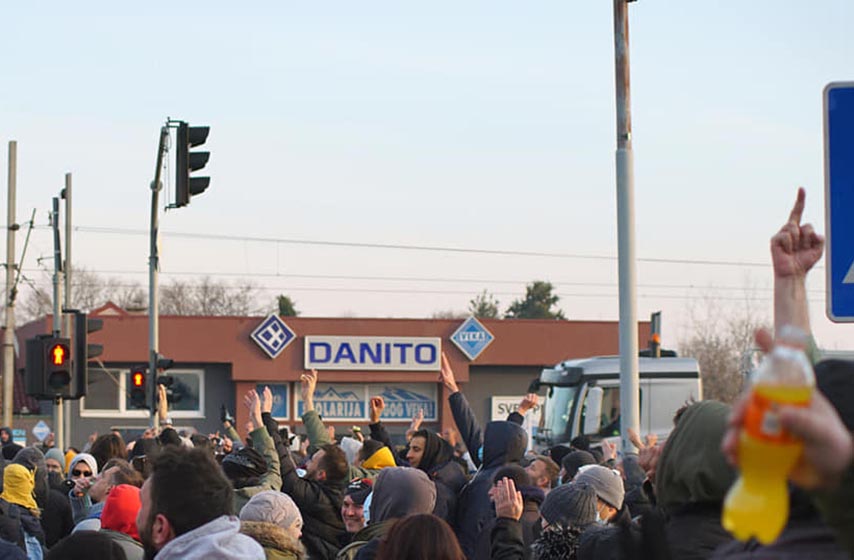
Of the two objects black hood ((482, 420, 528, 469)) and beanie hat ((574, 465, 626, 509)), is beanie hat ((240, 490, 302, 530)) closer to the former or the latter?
beanie hat ((574, 465, 626, 509))

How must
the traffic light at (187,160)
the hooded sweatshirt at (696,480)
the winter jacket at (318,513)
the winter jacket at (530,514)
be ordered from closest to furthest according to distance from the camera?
the hooded sweatshirt at (696,480) < the winter jacket at (530,514) < the winter jacket at (318,513) < the traffic light at (187,160)

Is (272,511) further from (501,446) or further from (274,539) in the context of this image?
(501,446)

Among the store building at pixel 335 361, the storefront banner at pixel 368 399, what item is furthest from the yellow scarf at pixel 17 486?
the storefront banner at pixel 368 399

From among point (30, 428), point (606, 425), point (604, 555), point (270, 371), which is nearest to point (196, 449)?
point (604, 555)

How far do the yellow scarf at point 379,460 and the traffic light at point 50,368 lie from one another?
10.6 metres

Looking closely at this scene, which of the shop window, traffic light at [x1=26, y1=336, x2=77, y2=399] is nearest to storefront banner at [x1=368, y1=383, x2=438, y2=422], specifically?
the shop window

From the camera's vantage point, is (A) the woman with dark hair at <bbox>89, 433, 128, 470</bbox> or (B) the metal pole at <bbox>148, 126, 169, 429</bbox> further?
(B) the metal pole at <bbox>148, 126, 169, 429</bbox>

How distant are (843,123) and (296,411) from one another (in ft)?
130

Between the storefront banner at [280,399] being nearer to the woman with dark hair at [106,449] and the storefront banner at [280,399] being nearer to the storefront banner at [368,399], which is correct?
the storefront banner at [368,399]

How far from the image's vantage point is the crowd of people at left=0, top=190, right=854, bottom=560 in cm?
260

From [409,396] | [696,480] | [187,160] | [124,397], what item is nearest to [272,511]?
[696,480]

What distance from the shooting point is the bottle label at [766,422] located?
5.75 ft

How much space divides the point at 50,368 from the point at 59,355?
0.24 meters

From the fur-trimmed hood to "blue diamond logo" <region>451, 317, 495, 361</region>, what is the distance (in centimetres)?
3990
